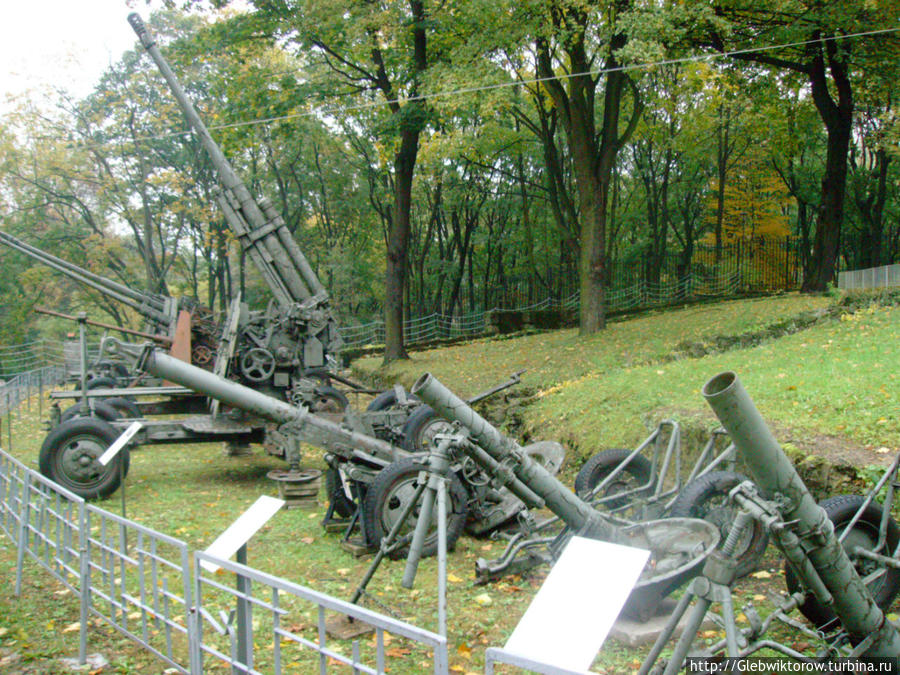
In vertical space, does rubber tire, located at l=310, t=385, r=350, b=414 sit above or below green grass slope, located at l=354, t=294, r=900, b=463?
below

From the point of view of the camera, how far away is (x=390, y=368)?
1744 cm

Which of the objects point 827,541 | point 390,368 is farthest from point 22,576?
point 390,368

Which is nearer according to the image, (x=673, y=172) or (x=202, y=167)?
(x=202, y=167)

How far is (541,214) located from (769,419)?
87.1ft

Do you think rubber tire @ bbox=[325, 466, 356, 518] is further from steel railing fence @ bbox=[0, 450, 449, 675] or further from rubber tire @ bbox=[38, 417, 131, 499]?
rubber tire @ bbox=[38, 417, 131, 499]

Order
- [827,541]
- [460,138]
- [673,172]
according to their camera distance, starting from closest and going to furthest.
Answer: [827,541] → [460,138] → [673,172]

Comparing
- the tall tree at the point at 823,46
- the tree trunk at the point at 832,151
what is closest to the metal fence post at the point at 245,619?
the tall tree at the point at 823,46

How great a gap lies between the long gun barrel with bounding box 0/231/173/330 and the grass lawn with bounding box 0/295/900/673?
119 inches

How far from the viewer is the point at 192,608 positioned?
357 centimetres

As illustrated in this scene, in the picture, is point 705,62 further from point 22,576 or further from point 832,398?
point 22,576

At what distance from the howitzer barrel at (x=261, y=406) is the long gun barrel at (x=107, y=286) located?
5.22 meters

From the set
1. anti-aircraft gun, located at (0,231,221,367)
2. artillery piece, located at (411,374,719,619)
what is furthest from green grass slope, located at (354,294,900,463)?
anti-aircraft gun, located at (0,231,221,367)

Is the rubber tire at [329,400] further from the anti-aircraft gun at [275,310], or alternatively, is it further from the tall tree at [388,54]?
the tall tree at [388,54]

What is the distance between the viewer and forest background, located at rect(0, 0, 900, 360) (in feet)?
47.3
